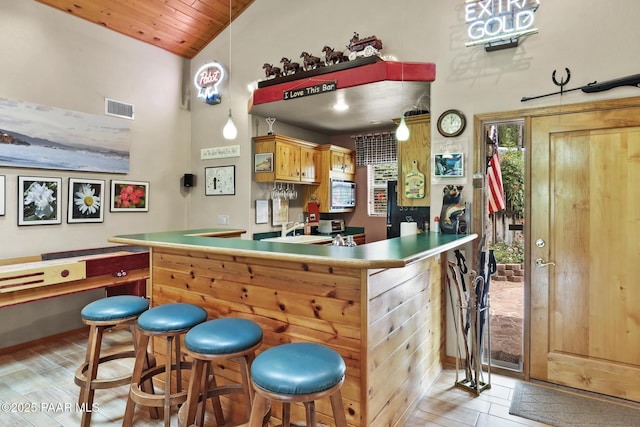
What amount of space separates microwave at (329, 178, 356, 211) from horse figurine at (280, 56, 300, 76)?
1.83 m

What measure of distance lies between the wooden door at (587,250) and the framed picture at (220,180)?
337 centimetres

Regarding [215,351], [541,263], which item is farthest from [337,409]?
[541,263]

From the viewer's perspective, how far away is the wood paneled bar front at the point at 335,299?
192cm

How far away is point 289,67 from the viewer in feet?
13.4

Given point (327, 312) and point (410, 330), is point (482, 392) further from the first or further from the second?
point (327, 312)

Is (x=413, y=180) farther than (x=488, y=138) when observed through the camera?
Yes

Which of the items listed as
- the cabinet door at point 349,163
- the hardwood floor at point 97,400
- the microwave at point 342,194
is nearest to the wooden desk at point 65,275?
the hardwood floor at point 97,400

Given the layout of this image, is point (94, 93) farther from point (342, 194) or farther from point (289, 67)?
point (342, 194)

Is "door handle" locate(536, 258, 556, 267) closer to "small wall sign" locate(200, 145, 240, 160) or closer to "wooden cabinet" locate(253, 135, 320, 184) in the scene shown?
"wooden cabinet" locate(253, 135, 320, 184)

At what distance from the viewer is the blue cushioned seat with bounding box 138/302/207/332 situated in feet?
6.73

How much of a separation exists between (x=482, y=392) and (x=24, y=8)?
17.7 ft

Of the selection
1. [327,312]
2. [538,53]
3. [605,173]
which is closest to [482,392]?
[327,312]

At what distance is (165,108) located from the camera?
16.0 feet

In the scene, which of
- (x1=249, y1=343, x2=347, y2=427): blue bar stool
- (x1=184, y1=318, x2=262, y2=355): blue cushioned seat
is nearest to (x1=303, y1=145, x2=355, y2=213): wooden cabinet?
(x1=184, y1=318, x2=262, y2=355): blue cushioned seat
